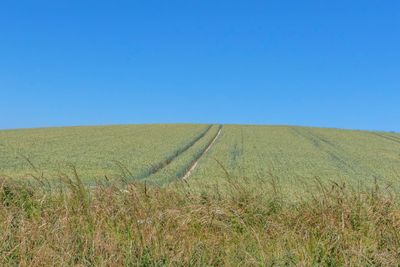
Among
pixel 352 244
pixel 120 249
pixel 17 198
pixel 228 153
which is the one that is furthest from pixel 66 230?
pixel 228 153

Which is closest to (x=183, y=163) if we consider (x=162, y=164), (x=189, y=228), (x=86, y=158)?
(x=162, y=164)

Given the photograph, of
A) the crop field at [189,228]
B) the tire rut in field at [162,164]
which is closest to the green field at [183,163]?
the tire rut in field at [162,164]

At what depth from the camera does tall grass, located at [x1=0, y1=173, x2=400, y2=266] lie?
15.5ft

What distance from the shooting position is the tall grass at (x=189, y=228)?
471 cm

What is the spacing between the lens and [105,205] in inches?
247

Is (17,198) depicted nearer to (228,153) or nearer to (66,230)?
(66,230)

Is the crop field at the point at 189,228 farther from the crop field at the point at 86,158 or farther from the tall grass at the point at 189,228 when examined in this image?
the crop field at the point at 86,158

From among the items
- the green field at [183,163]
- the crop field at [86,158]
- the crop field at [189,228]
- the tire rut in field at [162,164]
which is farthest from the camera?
the tire rut in field at [162,164]

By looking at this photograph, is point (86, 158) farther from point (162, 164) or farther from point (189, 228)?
point (189, 228)

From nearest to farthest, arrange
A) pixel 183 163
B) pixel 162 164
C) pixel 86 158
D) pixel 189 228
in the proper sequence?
pixel 189 228 → pixel 183 163 → pixel 162 164 → pixel 86 158

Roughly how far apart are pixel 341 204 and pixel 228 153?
63.0 feet

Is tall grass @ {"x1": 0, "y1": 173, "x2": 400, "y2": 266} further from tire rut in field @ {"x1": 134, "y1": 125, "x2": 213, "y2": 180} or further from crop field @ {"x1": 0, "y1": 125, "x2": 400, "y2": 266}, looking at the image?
tire rut in field @ {"x1": 134, "y1": 125, "x2": 213, "y2": 180}

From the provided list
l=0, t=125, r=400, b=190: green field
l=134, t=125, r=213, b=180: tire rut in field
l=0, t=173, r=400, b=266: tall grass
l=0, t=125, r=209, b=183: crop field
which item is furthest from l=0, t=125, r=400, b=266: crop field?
l=134, t=125, r=213, b=180: tire rut in field

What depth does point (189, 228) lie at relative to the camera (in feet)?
18.6
